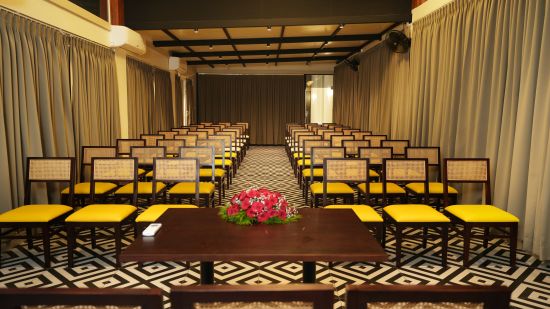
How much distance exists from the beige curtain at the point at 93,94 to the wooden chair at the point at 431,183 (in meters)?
4.70

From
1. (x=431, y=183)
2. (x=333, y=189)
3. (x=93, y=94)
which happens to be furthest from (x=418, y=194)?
(x=93, y=94)

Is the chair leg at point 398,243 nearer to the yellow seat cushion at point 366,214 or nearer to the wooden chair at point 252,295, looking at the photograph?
the yellow seat cushion at point 366,214

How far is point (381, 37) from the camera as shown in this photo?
31.9 ft

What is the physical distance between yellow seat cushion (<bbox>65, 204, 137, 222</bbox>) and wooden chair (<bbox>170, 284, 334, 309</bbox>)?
8.58ft

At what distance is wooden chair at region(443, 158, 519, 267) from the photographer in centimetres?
351

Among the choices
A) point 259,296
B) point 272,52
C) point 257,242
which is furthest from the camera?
point 272,52

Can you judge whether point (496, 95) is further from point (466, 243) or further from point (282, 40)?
point (282, 40)

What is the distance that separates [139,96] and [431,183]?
6.75m

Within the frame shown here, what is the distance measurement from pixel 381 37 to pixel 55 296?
31.7 ft

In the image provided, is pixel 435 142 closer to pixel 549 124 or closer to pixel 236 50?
pixel 549 124

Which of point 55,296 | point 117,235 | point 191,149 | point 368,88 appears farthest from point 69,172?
point 368,88

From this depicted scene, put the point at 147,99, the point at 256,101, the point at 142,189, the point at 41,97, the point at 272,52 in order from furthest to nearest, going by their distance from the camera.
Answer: the point at 256,101, the point at 272,52, the point at 147,99, the point at 41,97, the point at 142,189

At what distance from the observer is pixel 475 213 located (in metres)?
3.60

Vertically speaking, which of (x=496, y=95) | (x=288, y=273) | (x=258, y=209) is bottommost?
(x=288, y=273)
